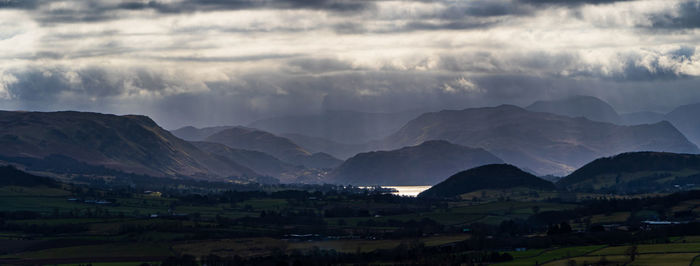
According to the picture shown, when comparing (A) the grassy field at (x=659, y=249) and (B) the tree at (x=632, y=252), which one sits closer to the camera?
(B) the tree at (x=632, y=252)

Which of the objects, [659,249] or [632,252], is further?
[659,249]

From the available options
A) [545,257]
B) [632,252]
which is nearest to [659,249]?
[632,252]

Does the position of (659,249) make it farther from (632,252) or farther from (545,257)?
(545,257)

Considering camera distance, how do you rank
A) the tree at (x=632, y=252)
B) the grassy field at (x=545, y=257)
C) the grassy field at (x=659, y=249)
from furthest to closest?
the grassy field at (x=659, y=249), the grassy field at (x=545, y=257), the tree at (x=632, y=252)

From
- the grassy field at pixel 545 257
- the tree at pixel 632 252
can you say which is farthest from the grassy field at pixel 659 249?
the grassy field at pixel 545 257

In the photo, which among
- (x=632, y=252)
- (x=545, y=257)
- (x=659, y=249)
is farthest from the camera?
(x=545, y=257)

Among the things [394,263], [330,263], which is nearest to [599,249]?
[394,263]

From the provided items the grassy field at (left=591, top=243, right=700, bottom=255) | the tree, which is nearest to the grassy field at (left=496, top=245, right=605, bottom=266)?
the grassy field at (left=591, top=243, right=700, bottom=255)

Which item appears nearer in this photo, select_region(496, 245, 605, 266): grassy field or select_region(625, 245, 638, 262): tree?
select_region(625, 245, 638, 262): tree

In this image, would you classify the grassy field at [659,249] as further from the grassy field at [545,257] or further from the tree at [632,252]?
the grassy field at [545,257]

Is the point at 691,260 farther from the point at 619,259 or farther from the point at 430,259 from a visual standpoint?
the point at 430,259

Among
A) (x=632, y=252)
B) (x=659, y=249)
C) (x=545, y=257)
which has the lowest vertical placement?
(x=545, y=257)

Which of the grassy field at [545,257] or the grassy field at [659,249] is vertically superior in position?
the grassy field at [659,249]

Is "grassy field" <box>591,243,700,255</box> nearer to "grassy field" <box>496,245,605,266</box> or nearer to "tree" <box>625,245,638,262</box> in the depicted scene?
"tree" <box>625,245,638,262</box>
